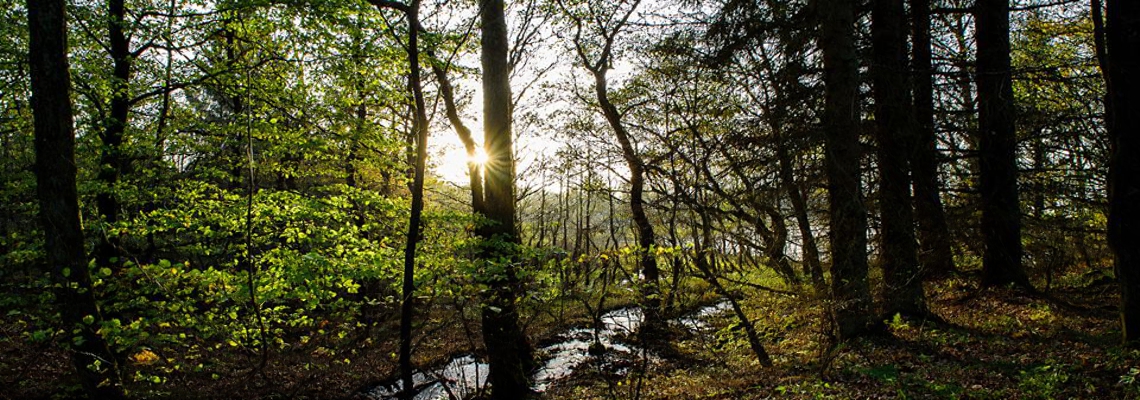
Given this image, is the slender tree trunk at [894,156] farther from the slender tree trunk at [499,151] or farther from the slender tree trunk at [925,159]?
the slender tree trunk at [499,151]

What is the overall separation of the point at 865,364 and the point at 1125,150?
10.9 feet

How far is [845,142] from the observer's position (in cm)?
696

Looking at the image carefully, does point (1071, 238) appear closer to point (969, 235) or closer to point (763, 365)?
point (969, 235)

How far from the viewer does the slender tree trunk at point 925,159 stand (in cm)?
775

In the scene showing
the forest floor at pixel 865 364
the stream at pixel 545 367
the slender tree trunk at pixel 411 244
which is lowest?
the stream at pixel 545 367

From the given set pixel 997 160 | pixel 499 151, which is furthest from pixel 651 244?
pixel 997 160

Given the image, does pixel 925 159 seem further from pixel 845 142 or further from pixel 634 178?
pixel 634 178

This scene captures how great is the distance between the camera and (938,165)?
28.1 ft

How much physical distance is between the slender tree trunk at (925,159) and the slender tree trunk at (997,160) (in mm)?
665

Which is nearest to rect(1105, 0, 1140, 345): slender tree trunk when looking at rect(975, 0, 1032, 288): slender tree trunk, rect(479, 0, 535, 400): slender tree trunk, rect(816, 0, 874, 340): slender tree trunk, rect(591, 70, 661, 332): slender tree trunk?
rect(816, 0, 874, 340): slender tree trunk

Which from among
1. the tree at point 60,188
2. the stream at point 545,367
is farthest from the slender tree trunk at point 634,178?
the tree at point 60,188

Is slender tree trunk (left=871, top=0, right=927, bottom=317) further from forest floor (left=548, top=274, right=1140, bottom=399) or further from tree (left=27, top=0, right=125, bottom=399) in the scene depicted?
tree (left=27, top=0, right=125, bottom=399)

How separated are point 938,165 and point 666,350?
6216 mm

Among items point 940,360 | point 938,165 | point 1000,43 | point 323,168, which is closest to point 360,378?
point 323,168
